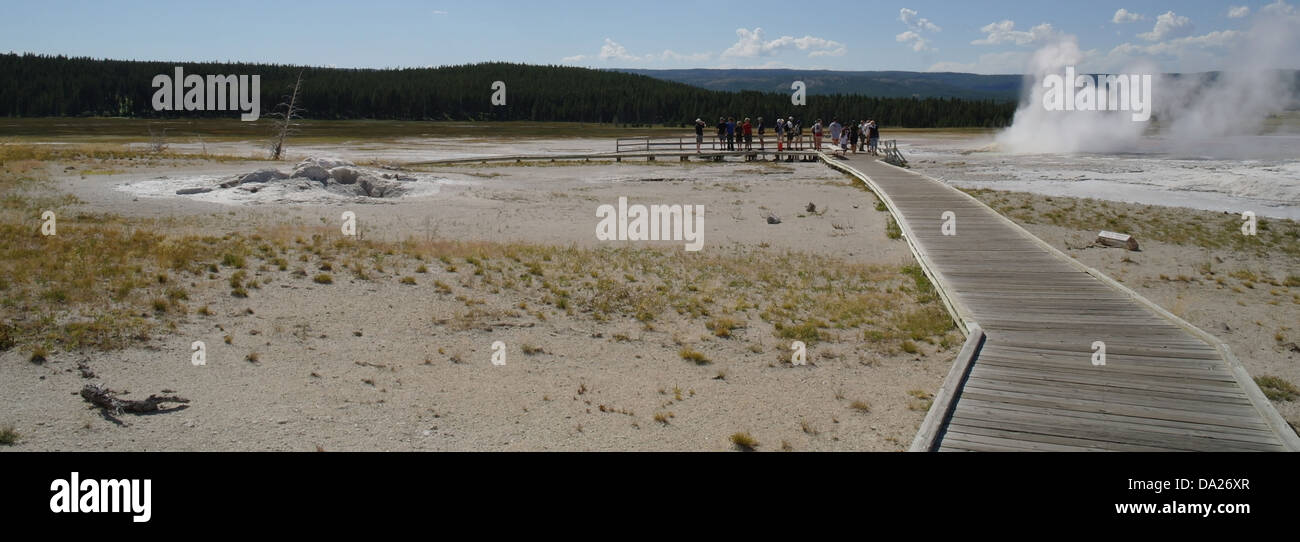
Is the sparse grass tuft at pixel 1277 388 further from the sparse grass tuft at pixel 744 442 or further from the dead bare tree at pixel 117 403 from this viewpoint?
the dead bare tree at pixel 117 403

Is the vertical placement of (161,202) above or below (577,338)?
above

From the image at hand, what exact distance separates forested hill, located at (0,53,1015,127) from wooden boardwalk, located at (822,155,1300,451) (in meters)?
99.8

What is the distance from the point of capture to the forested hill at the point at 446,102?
4476 inches

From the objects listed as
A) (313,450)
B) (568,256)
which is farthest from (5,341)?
(568,256)

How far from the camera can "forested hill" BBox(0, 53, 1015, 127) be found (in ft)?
373

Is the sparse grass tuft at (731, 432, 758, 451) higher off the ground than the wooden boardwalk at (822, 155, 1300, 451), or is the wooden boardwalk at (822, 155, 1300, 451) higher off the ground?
the wooden boardwalk at (822, 155, 1300, 451)

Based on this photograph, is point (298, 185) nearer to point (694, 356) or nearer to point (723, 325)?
point (723, 325)

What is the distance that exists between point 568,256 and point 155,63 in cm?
16029

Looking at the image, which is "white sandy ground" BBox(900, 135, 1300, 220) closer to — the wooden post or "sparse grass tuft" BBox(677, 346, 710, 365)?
the wooden post

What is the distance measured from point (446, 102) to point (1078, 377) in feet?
403

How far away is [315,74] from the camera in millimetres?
149875

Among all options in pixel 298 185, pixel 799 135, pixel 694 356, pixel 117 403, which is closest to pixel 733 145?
pixel 799 135

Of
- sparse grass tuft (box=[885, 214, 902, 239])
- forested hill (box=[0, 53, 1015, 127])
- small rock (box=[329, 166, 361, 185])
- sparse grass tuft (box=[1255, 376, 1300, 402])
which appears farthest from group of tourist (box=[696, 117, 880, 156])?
forested hill (box=[0, 53, 1015, 127])
